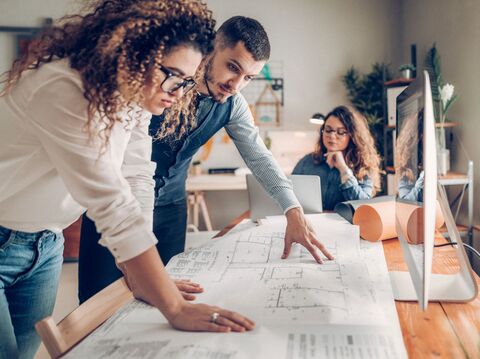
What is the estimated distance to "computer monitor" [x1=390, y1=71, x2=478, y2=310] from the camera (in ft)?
1.98

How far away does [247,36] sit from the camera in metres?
1.18

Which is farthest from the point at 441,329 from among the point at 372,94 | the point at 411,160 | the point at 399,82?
the point at 372,94

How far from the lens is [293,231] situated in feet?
3.40

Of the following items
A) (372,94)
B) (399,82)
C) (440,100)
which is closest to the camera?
(440,100)

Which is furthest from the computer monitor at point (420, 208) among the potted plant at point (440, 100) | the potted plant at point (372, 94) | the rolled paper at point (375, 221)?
the potted plant at point (372, 94)

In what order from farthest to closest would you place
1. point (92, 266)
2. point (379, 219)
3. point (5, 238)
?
point (92, 266), point (379, 219), point (5, 238)

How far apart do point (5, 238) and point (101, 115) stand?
36cm

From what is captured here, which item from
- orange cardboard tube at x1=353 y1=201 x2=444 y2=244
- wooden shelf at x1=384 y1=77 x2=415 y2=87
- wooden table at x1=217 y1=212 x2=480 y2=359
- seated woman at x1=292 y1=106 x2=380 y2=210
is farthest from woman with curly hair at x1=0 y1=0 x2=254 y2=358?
wooden shelf at x1=384 y1=77 x2=415 y2=87

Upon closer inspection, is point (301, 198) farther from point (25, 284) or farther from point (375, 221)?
point (25, 284)

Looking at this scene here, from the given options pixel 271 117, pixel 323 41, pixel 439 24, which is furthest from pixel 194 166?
pixel 439 24

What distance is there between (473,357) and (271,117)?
378 centimetres

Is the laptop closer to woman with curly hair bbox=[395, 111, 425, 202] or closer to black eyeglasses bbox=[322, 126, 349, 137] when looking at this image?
woman with curly hair bbox=[395, 111, 425, 202]

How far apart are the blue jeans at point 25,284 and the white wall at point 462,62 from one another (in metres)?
2.70

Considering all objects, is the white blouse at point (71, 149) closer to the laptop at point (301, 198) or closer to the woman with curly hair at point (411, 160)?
the woman with curly hair at point (411, 160)
